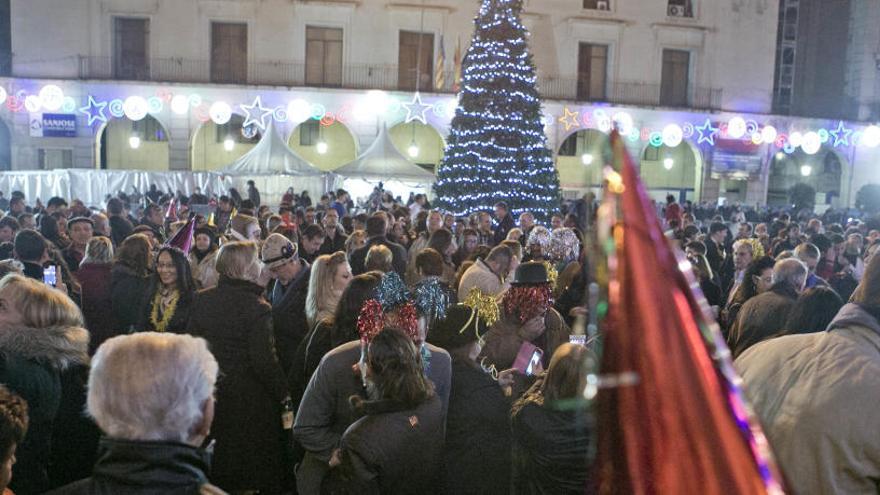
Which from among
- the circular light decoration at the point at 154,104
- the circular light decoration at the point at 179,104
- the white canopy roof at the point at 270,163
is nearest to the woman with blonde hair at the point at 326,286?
the white canopy roof at the point at 270,163

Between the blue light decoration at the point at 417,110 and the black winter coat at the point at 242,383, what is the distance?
1006 inches

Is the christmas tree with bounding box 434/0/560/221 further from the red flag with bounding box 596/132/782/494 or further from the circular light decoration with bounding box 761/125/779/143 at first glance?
the circular light decoration with bounding box 761/125/779/143

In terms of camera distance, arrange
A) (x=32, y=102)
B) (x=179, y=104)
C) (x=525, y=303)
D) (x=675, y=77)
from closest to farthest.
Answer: (x=525, y=303) → (x=32, y=102) → (x=179, y=104) → (x=675, y=77)

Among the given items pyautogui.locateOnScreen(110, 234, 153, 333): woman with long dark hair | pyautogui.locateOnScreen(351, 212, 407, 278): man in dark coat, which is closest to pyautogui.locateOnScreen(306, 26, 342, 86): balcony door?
pyautogui.locateOnScreen(351, 212, 407, 278): man in dark coat

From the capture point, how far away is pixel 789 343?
8.45ft

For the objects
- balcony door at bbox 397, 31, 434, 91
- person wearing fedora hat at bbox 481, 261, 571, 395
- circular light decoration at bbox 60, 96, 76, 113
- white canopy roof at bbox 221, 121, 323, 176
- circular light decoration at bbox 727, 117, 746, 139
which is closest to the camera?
person wearing fedora hat at bbox 481, 261, 571, 395

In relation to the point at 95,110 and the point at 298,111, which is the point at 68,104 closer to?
the point at 95,110

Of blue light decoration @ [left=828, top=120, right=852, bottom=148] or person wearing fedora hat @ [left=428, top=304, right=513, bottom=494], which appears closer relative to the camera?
person wearing fedora hat @ [left=428, top=304, right=513, bottom=494]

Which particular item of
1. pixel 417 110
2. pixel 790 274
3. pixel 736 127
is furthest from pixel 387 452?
pixel 736 127

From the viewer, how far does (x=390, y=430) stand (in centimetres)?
314

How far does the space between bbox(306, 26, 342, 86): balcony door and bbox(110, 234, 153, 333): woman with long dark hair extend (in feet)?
84.3

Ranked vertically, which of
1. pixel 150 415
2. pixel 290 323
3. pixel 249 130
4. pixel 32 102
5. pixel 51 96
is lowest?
pixel 290 323

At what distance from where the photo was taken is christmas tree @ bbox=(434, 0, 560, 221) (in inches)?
682

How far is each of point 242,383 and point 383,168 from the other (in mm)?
16747
